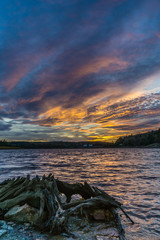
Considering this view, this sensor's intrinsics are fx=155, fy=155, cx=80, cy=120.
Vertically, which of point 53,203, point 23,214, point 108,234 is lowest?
point 108,234

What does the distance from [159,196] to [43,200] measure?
6397 mm

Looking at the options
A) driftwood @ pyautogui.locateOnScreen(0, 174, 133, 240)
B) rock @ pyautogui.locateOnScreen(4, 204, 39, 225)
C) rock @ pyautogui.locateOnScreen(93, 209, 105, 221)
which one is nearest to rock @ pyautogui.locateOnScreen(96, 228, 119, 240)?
driftwood @ pyautogui.locateOnScreen(0, 174, 133, 240)

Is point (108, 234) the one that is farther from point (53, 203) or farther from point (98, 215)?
point (53, 203)

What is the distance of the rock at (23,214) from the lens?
4970mm

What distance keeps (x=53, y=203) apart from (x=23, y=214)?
1.12m

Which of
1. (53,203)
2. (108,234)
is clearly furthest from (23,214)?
(108,234)

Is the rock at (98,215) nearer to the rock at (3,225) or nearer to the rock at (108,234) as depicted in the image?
the rock at (108,234)

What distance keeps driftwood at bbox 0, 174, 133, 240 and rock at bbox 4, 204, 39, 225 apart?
19 cm

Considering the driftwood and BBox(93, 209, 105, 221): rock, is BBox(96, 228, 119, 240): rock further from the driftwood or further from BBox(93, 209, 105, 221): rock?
BBox(93, 209, 105, 221): rock

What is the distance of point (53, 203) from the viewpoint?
4.97 metres

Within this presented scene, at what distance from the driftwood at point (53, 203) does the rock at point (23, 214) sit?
0.62ft

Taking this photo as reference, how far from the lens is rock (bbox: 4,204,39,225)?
Result: 497 centimetres

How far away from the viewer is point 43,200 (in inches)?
207

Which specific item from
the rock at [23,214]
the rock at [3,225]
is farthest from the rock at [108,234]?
the rock at [3,225]
